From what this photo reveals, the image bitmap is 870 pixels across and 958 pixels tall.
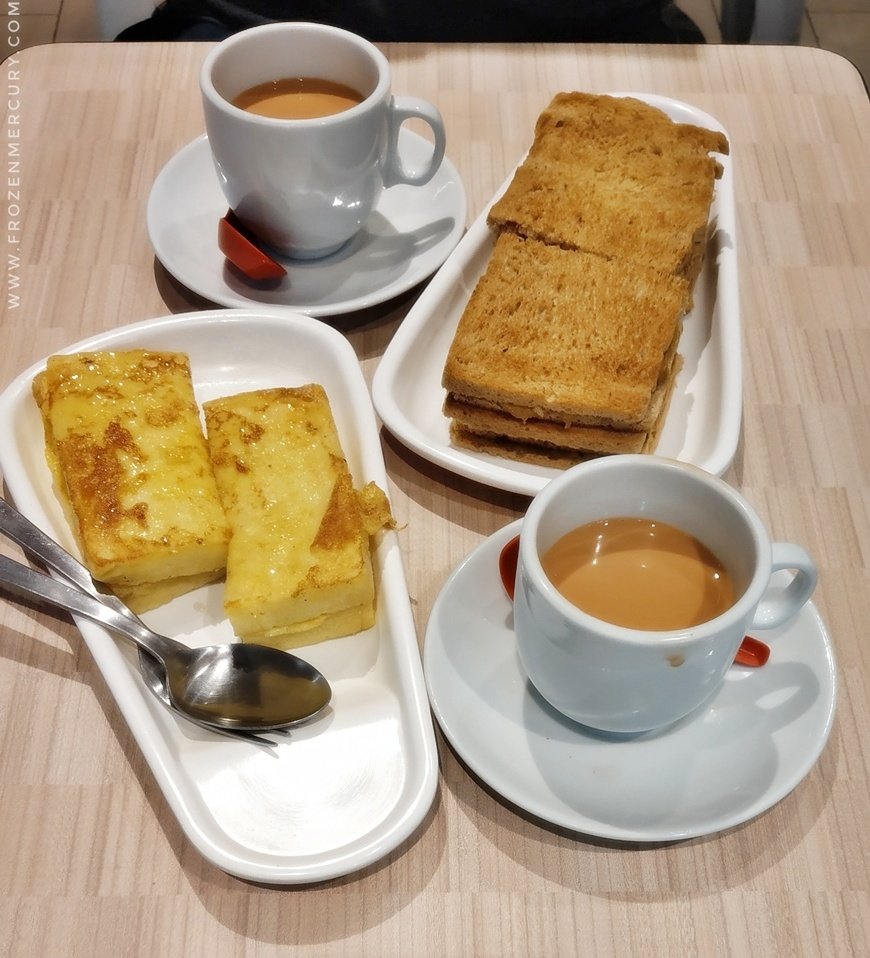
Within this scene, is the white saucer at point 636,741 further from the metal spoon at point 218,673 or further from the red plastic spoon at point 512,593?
the metal spoon at point 218,673

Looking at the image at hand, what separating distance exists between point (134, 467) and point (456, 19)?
1404 mm

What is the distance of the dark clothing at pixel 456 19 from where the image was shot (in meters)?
1.88

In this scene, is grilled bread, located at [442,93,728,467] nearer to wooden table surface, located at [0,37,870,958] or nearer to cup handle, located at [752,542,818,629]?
wooden table surface, located at [0,37,870,958]

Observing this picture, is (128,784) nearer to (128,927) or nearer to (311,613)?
(128,927)

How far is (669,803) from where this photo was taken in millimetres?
804

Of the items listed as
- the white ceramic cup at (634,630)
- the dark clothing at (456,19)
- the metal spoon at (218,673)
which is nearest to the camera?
the white ceramic cup at (634,630)

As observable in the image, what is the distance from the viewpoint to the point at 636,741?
84 cm

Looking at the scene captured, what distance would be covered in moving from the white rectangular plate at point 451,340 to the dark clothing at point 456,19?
0.74 m

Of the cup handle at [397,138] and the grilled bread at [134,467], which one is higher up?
the cup handle at [397,138]

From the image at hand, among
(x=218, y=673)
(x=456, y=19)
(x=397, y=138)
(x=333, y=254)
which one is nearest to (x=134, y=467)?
(x=218, y=673)

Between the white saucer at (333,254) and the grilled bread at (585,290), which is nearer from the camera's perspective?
the grilled bread at (585,290)

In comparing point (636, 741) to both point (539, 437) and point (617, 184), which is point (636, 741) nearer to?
point (539, 437)

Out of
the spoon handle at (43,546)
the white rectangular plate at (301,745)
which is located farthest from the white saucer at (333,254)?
the spoon handle at (43,546)

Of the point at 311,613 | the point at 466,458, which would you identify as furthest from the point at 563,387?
the point at 311,613
